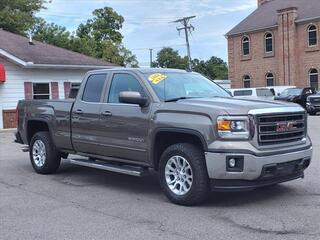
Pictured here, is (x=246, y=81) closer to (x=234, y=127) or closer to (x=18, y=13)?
(x=18, y=13)

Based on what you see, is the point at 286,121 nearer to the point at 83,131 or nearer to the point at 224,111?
the point at 224,111

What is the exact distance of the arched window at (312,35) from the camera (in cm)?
4650

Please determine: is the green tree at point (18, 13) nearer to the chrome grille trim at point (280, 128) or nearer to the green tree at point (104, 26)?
the green tree at point (104, 26)

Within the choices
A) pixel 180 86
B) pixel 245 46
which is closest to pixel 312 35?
pixel 245 46

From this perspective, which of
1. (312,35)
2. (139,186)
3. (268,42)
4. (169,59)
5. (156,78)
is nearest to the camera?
(156,78)

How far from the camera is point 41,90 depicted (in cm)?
2442

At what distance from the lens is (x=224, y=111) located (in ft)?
21.9

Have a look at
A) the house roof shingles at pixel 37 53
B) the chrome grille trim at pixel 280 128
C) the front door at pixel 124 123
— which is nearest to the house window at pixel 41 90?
the house roof shingles at pixel 37 53

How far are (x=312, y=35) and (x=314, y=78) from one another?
387 cm

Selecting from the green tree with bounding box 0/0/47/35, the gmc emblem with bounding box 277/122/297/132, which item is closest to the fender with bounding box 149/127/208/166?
the gmc emblem with bounding box 277/122/297/132

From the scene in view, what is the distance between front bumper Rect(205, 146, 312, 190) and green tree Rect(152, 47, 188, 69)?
83.0 meters

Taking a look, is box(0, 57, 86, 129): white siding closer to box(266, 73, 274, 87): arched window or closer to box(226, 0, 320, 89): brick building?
box(226, 0, 320, 89): brick building

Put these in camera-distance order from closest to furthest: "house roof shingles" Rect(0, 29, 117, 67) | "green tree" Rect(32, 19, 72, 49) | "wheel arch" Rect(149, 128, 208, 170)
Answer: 1. "wheel arch" Rect(149, 128, 208, 170)
2. "house roof shingles" Rect(0, 29, 117, 67)
3. "green tree" Rect(32, 19, 72, 49)

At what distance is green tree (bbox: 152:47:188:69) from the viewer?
9006 cm
